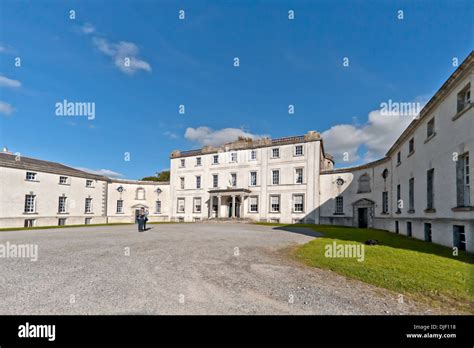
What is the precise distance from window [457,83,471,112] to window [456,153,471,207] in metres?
2.09

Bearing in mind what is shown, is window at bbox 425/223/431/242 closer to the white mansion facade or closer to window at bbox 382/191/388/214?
the white mansion facade

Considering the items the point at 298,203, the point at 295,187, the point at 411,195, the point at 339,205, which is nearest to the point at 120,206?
the point at 295,187

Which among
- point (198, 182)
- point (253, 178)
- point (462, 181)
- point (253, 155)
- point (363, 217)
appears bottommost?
point (363, 217)

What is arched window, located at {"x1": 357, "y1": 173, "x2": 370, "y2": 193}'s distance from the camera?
2819 centimetres

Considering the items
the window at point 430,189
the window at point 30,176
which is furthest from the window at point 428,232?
the window at point 30,176

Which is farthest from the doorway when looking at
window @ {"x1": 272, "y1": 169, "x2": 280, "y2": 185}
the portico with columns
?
the portico with columns

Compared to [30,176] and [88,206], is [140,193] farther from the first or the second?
[30,176]

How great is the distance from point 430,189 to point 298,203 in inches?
768

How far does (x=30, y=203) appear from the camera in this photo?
2644 centimetres

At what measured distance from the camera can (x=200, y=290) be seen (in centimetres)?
517

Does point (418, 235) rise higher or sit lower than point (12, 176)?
lower
